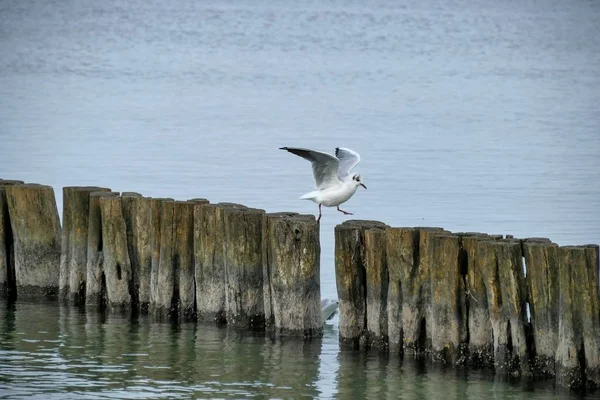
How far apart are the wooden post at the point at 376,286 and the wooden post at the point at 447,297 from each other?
585mm

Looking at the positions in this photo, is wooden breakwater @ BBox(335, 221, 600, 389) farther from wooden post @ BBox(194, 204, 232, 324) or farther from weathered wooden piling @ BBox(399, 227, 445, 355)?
wooden post @ BBox(194, 204, 232, 324)

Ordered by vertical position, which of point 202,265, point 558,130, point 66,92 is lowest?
point 202,265

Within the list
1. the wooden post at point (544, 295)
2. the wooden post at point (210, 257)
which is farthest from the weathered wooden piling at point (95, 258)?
the wooden post at point (544, 295)

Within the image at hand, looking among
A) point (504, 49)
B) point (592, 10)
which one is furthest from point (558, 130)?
point (592, 10)

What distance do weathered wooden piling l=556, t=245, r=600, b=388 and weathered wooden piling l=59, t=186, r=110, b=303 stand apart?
5.50 meters

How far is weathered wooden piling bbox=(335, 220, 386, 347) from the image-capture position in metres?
12.2

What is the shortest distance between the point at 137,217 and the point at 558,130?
2335 centimetres

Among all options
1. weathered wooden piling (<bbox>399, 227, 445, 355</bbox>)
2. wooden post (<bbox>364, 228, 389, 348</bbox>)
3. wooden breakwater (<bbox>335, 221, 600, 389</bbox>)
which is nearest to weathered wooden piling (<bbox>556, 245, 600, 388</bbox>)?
wooden breakwater (<bbox>335, 221, 600, 389</bbox>)

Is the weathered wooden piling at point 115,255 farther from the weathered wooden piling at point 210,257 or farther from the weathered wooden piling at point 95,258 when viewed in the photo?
the weathered wooden piling at point 210,257

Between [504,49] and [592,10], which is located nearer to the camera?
[504,49]

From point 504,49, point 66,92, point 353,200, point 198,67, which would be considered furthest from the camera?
point 504,49

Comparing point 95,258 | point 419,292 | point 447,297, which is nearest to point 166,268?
point 95,258

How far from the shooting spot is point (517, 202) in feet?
77.6

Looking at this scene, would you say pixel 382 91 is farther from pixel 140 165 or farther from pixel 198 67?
pixel 140 165
